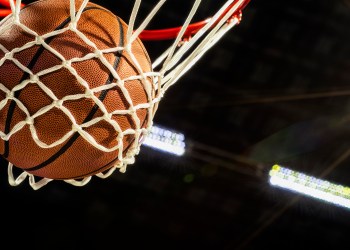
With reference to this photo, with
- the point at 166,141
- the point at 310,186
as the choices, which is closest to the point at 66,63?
the point at 166,141

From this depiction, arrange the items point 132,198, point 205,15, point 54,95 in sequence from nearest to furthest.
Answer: point 54,95
point 205,15
point 132,198

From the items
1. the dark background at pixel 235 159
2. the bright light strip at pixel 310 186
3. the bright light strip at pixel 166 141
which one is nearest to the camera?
the dark background at pixel 235 159

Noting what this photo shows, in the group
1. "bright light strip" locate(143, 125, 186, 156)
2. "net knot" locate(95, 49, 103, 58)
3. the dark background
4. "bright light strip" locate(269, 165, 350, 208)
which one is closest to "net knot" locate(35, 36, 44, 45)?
"net knot" locate(95, 49, 103, 58)

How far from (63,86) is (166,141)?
249cm

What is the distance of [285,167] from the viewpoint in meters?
3.50

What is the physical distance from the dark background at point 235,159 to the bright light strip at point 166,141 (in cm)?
5

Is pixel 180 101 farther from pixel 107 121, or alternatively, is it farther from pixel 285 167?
pixel 107 121

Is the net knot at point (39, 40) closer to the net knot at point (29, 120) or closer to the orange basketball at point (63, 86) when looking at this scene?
the orange basketball at point (63, 86)

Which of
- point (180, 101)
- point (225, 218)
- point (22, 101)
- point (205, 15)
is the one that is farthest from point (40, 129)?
point (225, 218)

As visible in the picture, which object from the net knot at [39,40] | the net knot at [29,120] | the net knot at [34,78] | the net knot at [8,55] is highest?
the net knot at [39,40]

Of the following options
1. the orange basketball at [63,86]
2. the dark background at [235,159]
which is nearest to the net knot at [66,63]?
the orange basketball at [63,86]

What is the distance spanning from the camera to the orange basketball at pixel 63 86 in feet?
2.98

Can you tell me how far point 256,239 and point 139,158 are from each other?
1.26 m

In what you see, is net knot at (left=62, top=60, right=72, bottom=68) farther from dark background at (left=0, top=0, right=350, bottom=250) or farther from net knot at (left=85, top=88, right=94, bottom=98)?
dark background at (left=0, top=0, right=350, bottom=250)
